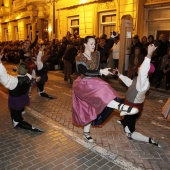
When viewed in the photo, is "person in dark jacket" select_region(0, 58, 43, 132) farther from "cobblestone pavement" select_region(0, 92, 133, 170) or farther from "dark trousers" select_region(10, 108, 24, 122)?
"cobblestone pavement" select_region(0, 92, 133, 170)

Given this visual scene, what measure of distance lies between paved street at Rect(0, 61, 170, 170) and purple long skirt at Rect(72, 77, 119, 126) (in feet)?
1.99

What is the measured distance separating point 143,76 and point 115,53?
21.4ft

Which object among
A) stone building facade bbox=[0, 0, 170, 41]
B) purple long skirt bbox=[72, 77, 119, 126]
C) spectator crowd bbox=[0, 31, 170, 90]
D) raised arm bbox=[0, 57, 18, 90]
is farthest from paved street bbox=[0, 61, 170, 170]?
stone building facade bbox=[0, 0, 170, 41]

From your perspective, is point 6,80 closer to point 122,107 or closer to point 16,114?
point 16,114

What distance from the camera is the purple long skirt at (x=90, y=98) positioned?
3.33 meters

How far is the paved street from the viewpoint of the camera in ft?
10.8

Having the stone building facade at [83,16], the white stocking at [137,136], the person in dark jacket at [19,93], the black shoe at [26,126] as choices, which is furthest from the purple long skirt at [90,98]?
the stone building facade at [83,16]

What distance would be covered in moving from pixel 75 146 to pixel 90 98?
1.07m

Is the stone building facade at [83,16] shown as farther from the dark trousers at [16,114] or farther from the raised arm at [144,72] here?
the dark trousers at [16,114]

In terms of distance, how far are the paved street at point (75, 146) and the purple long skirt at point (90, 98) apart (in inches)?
23.9

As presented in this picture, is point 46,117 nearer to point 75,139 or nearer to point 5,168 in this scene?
point 75,139

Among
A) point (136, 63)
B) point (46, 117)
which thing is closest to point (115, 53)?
point (136, 63)


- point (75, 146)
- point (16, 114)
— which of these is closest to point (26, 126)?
point (16, 114)

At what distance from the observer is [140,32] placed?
10.8 m
